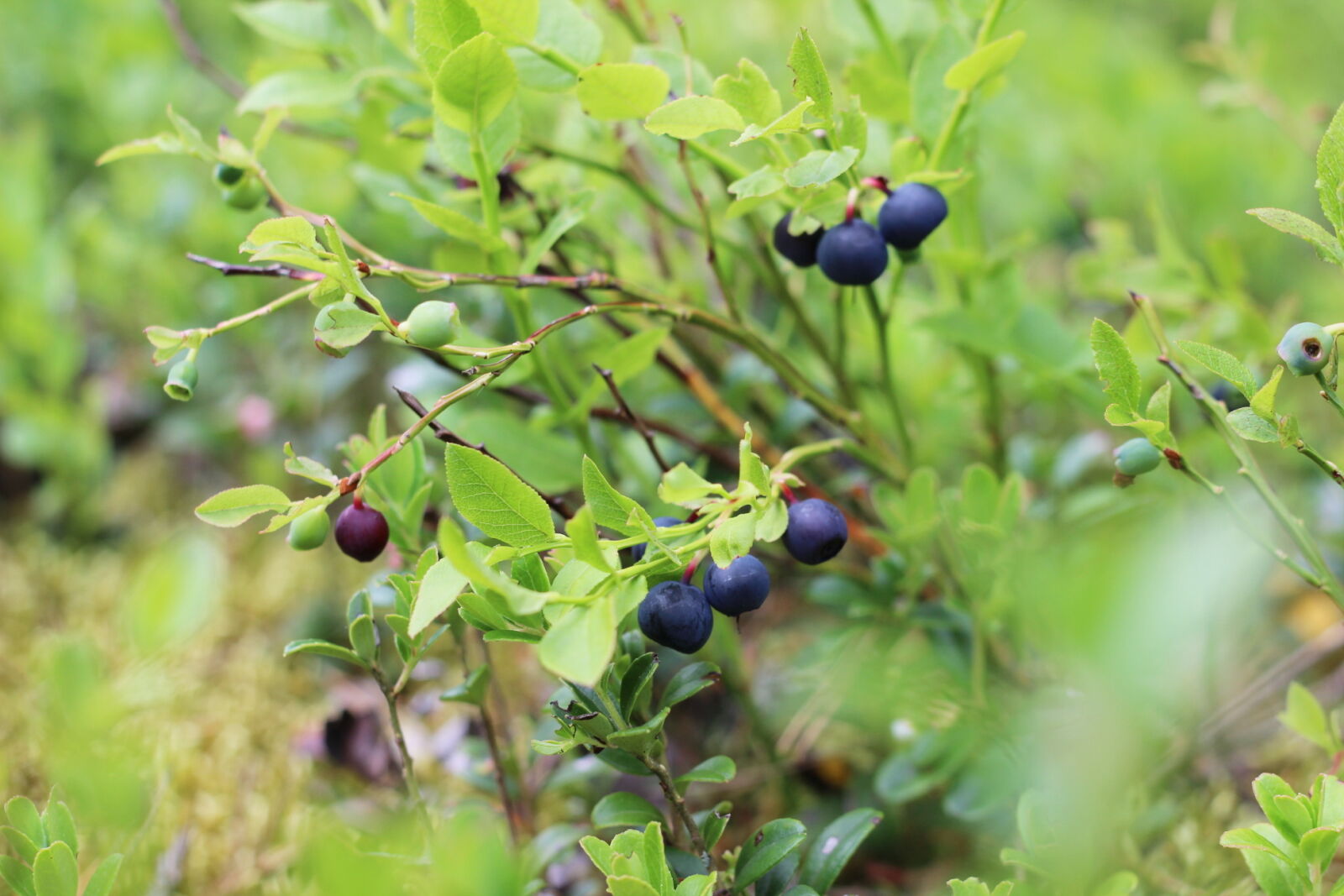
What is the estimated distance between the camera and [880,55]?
90cm

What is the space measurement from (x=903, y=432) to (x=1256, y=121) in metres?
1.55

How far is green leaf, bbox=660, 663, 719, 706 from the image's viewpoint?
0.63 metres

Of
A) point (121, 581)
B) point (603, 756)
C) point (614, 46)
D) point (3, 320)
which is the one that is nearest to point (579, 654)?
point (603, 756)

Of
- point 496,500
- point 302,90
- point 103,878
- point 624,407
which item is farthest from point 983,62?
point 103,878

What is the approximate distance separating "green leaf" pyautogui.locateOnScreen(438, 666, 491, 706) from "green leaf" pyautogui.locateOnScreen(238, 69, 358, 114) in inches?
19.0

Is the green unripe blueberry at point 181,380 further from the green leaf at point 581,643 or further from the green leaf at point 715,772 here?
the green leaf at point 715,772

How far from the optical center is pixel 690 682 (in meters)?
0.65

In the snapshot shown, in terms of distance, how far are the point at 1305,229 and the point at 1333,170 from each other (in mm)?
41

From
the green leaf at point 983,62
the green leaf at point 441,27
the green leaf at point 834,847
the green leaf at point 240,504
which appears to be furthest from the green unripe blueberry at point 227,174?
the green leaf at point 834,847

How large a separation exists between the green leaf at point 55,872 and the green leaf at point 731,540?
0.44 meters

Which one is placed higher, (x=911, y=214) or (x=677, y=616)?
(x=911, y=214)

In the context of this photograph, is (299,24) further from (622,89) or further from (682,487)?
(682,487)

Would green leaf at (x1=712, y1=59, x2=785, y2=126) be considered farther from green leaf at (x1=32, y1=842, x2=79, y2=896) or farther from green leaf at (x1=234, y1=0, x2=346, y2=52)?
green leaf at (x1=32, y1=842, x2=79, y2=896)

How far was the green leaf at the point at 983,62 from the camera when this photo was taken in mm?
675
